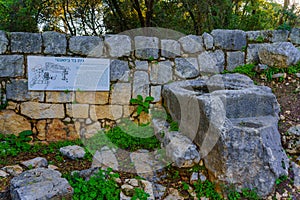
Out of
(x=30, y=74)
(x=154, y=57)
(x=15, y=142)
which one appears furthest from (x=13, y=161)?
(x=154, y=57)

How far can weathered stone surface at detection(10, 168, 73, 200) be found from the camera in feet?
7.36

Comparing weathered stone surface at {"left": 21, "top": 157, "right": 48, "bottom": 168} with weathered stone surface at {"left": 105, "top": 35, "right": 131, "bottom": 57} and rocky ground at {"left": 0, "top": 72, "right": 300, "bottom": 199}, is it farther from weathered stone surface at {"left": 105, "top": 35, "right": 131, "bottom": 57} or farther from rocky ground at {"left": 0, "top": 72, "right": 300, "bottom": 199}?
weathered stone surface at {"left": 105, "top": 35, "right": 131, "bottom": 57}

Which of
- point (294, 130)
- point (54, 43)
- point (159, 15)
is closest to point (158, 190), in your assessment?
point (294, 130)

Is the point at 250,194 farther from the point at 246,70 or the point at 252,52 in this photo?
the point at 252,52

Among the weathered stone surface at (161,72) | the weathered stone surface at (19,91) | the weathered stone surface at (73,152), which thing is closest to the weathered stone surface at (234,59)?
the weathered stone surface at (161,72)

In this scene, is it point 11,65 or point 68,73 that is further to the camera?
point 68,73

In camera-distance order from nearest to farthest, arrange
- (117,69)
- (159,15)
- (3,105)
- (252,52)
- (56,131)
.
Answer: (3,105)
(56,131)
(117,69)
(252,52)
(159,15)

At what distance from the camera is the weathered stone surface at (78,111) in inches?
157

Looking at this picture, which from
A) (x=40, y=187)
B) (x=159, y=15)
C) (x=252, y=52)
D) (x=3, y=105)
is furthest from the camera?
(x=159, y=15)

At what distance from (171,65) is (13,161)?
269 cm

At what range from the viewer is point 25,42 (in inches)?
146

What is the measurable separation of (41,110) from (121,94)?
4.02ft

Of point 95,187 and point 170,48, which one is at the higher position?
point 170,48

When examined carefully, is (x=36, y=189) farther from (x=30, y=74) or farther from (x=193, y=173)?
(x=30, y=74)
